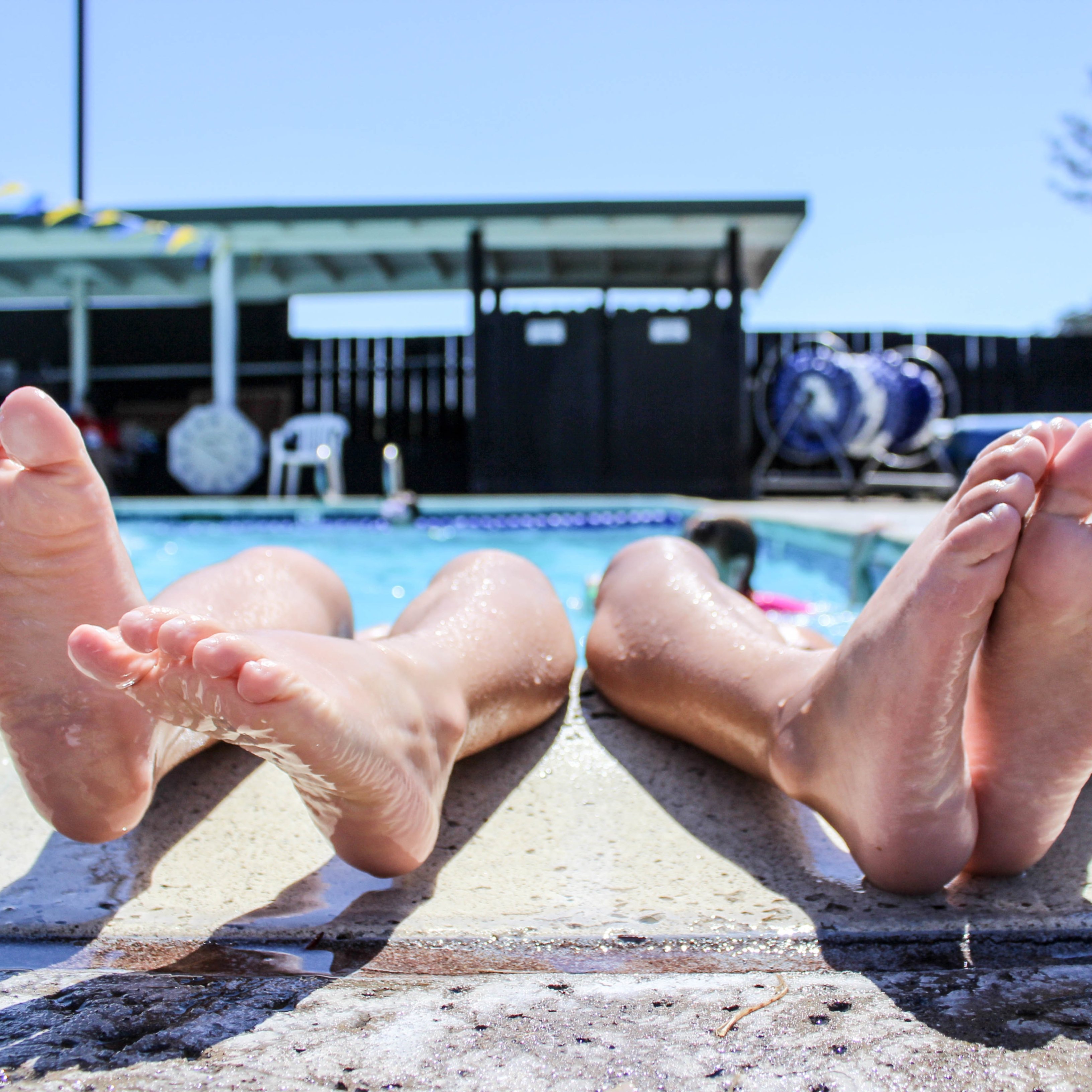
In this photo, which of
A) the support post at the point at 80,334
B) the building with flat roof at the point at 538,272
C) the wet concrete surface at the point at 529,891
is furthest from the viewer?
the support post at the point at 80,334

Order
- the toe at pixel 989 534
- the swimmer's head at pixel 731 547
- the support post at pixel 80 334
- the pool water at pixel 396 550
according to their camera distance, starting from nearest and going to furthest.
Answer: the toe at pixel 989 534 < the swimmer's head at pixel 731 547 < the pool water at pixel 396 550 < the support post at pixel 80 334

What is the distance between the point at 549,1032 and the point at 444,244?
29.7 ft

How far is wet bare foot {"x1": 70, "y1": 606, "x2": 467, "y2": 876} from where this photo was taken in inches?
27.4

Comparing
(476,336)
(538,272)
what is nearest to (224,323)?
→ (476,336)

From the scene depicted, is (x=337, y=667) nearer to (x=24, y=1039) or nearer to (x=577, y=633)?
(x=24, y=1039)

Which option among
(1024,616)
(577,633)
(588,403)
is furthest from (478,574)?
(588,403)

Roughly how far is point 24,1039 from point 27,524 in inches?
17.1

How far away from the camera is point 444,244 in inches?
357

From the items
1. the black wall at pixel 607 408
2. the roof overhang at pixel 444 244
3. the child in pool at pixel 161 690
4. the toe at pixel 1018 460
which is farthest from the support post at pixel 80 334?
the toe at pixel 1018 460

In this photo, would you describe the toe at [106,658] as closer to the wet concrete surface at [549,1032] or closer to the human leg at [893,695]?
the wet concrete surface at [549,1032]

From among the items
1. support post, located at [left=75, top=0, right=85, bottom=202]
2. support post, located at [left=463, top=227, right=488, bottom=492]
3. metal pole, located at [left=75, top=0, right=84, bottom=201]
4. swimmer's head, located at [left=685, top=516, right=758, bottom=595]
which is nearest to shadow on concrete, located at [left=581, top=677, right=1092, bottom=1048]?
swimmer's head, located at [left=685, top=516, right=758, bottom=595]

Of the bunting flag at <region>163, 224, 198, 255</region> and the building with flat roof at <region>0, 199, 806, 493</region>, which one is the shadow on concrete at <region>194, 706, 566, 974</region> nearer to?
the building with flat roof at <region>0, 199, 806, 493</region>

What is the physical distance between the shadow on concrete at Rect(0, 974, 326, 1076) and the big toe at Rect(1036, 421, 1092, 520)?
0.79 metres

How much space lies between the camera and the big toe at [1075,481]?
2.69 ft
